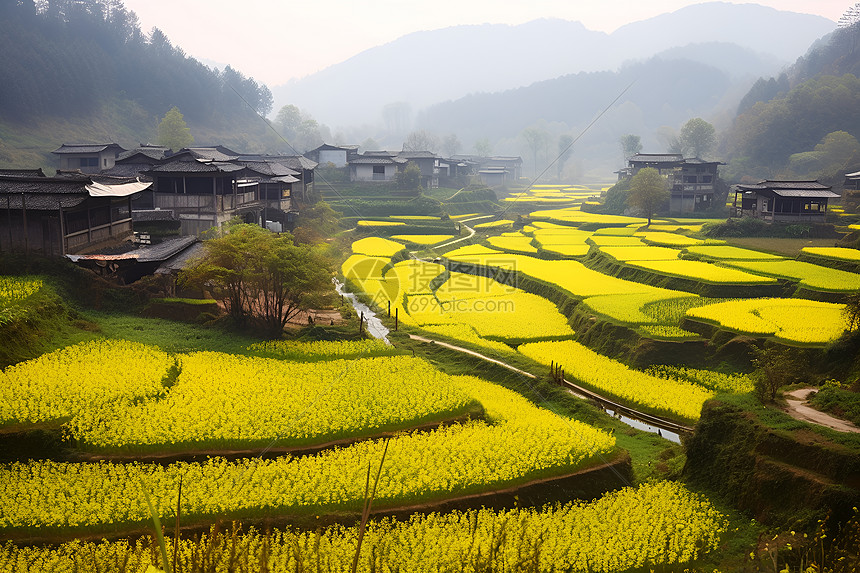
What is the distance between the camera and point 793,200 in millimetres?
43875

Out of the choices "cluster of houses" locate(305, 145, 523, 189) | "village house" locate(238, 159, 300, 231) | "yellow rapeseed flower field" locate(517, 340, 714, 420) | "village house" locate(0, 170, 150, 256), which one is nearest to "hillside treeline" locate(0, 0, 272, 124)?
"cluster of houses" locate(305, 145, 523, 189)

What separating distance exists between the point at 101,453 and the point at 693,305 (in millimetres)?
22390

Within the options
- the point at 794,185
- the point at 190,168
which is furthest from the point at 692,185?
the point at 190,168

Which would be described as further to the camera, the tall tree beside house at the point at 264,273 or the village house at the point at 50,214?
the tall tree beside house at the point at 264,273

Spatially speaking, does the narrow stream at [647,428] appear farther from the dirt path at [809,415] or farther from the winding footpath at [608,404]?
the dirt path at [809,415]

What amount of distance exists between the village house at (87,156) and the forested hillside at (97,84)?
727 centimetres

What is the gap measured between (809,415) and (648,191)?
43062 mm

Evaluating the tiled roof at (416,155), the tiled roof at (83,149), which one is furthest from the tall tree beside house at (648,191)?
the tiled roof at (83,149)

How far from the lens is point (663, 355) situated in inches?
853

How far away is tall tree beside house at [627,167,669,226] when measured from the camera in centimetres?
5522

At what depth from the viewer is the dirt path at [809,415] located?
46.7 feet

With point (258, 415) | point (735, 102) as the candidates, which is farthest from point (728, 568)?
point (735, 102)

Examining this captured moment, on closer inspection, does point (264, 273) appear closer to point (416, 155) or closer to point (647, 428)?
point (647, 428)

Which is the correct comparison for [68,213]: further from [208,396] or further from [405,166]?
[405,166]
